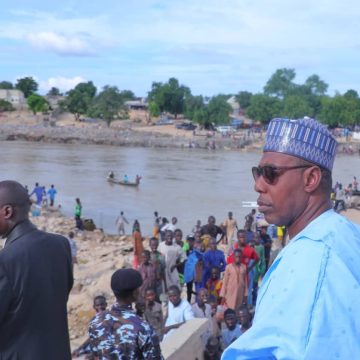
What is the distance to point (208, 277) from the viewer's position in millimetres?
8773

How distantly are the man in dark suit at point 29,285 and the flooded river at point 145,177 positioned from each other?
18355 mm

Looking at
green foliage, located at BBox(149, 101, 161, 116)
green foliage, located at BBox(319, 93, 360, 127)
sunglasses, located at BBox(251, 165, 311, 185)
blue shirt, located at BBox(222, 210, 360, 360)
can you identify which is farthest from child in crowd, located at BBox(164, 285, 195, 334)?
green foliage, located at BBox(149, 101, 161, 116)

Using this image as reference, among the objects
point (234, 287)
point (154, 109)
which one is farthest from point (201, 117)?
point (234, 287)

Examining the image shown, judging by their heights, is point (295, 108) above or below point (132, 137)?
above

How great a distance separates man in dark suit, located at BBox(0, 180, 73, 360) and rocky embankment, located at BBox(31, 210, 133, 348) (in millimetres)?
5344

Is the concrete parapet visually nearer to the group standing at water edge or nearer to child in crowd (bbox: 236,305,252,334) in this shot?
the group standing at water edge

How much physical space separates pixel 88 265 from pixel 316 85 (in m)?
108

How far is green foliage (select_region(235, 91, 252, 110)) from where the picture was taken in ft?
405

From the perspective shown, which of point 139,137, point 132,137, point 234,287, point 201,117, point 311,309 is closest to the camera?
point 311,309

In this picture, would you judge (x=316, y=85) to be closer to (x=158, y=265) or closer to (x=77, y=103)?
(x=77, y=103)

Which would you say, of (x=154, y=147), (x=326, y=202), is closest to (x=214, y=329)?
(x=326, y=202)

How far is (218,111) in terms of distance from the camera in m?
86.0

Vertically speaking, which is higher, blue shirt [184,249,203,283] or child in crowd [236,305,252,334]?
child in crowd [236,305,252,334]

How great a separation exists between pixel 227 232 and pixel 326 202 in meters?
12.5
